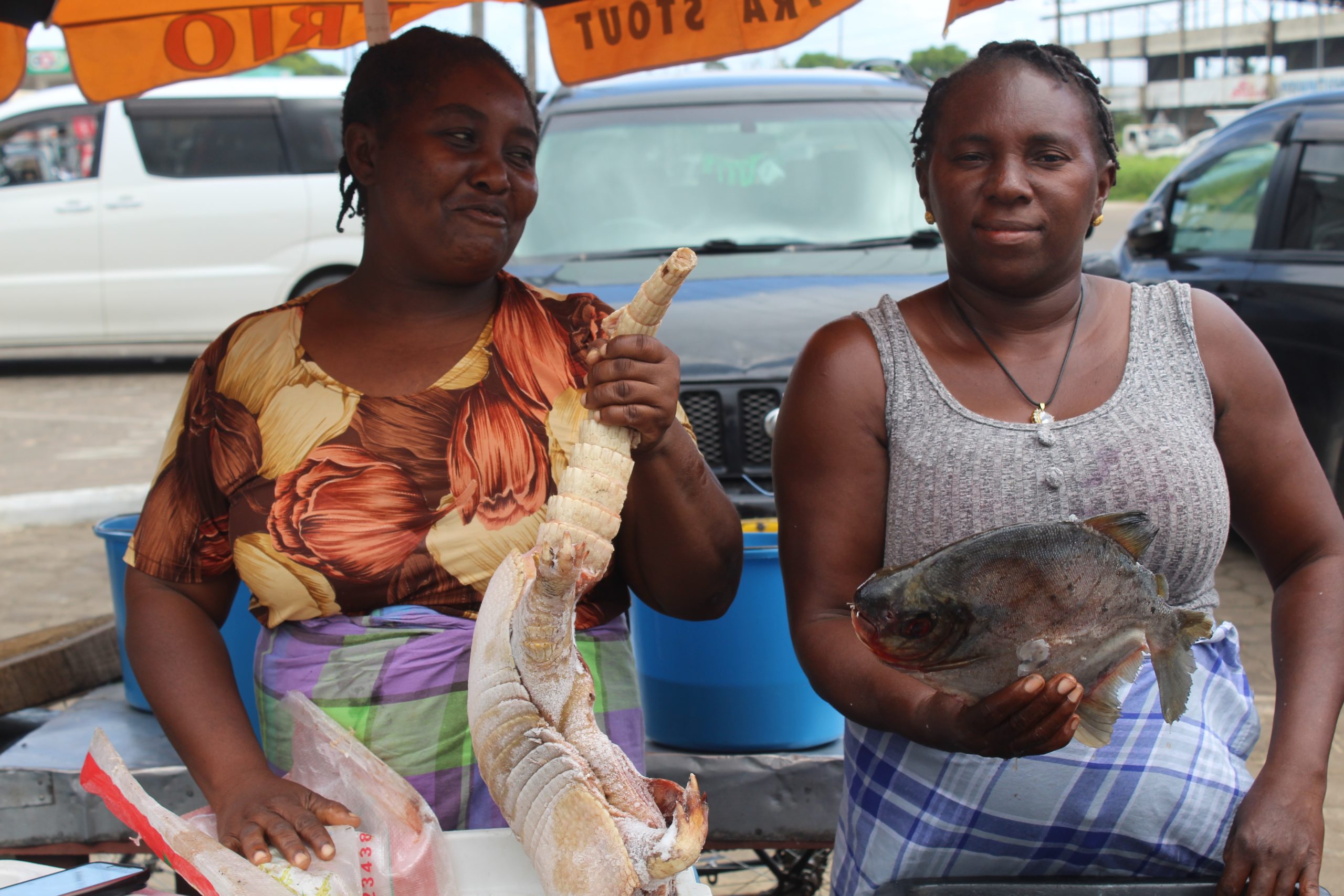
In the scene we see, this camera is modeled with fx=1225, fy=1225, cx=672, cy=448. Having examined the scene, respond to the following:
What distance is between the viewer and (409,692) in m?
1.69

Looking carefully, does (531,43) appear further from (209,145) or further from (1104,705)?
(1104,705)

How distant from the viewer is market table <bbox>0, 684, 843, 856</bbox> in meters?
2.48

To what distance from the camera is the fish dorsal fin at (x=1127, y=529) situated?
1.32 meters

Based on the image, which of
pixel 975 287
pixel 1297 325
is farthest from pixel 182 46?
Answer: pixel 1297 325

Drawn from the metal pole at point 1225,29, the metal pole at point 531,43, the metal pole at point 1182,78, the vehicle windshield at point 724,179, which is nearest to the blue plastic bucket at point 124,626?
the vehicle windshield at point 724,179

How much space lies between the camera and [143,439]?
8.84 m

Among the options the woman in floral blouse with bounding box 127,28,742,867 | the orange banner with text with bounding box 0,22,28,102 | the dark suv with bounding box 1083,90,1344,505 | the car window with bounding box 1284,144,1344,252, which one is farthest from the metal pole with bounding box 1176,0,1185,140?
the woman in floral blouse with bounding box 127,28,742,867

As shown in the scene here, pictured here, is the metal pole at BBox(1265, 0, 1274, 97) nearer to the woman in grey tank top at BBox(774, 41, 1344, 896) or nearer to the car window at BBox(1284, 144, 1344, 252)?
the car window at BBox(1284, 144, 1344, 252)

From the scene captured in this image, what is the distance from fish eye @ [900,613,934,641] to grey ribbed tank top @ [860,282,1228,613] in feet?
1.29

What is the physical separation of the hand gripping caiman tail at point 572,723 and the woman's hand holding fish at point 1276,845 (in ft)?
2.23

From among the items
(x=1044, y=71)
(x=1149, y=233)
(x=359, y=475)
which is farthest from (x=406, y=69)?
(x=1149, y=233)

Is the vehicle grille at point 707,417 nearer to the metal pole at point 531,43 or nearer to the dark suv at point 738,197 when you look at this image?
the dark suv at point 738,197

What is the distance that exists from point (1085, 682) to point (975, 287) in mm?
636

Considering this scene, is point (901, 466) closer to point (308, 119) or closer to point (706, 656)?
point (706, 656)
